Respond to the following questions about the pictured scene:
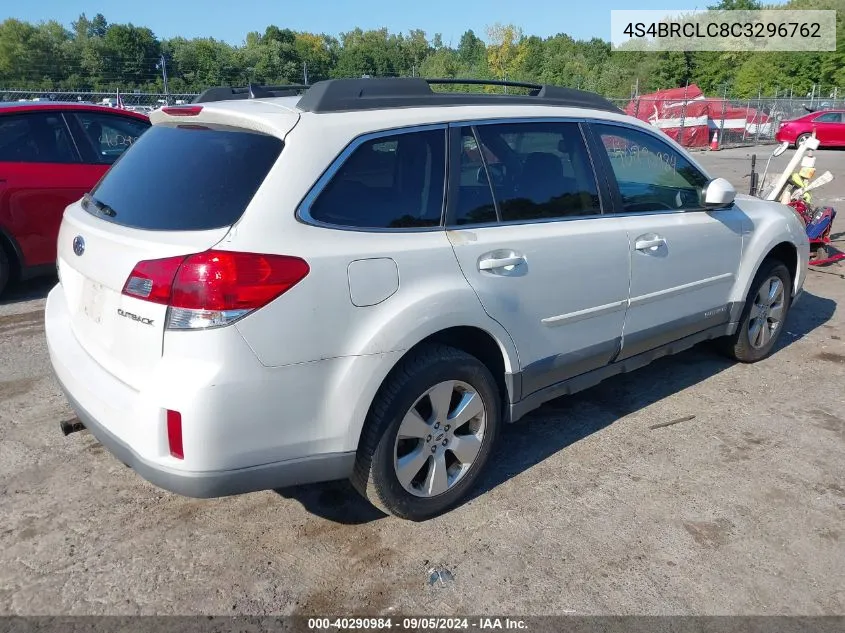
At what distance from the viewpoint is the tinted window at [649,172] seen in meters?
3.94

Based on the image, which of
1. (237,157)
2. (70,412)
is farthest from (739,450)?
(70,412)

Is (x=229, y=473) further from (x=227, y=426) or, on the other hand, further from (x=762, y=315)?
(x=762, y=315)

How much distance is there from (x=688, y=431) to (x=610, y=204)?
1.40 m

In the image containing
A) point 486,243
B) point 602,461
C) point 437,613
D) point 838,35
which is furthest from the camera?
point 838,35

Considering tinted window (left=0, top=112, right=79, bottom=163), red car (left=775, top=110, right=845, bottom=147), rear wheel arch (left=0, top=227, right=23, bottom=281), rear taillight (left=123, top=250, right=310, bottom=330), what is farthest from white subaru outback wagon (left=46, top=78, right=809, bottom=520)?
red car (left=775, top=110, right=845, bottom=147)

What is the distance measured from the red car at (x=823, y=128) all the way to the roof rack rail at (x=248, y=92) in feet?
90.9

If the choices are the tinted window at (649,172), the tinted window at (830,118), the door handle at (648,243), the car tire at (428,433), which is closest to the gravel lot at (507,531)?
the car tire at (428,433)

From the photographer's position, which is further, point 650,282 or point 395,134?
point 650,282

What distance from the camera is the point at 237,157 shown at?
2.69 meters

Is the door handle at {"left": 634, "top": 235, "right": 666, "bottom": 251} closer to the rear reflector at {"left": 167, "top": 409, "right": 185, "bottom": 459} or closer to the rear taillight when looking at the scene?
the rear taillight

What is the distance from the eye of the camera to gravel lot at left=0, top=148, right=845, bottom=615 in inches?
105

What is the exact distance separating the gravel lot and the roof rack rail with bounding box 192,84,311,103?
1927mm

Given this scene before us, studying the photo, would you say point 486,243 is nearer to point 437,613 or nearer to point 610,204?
point 610,204

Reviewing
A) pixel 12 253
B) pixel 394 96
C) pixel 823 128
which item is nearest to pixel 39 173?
pixel 12 253
